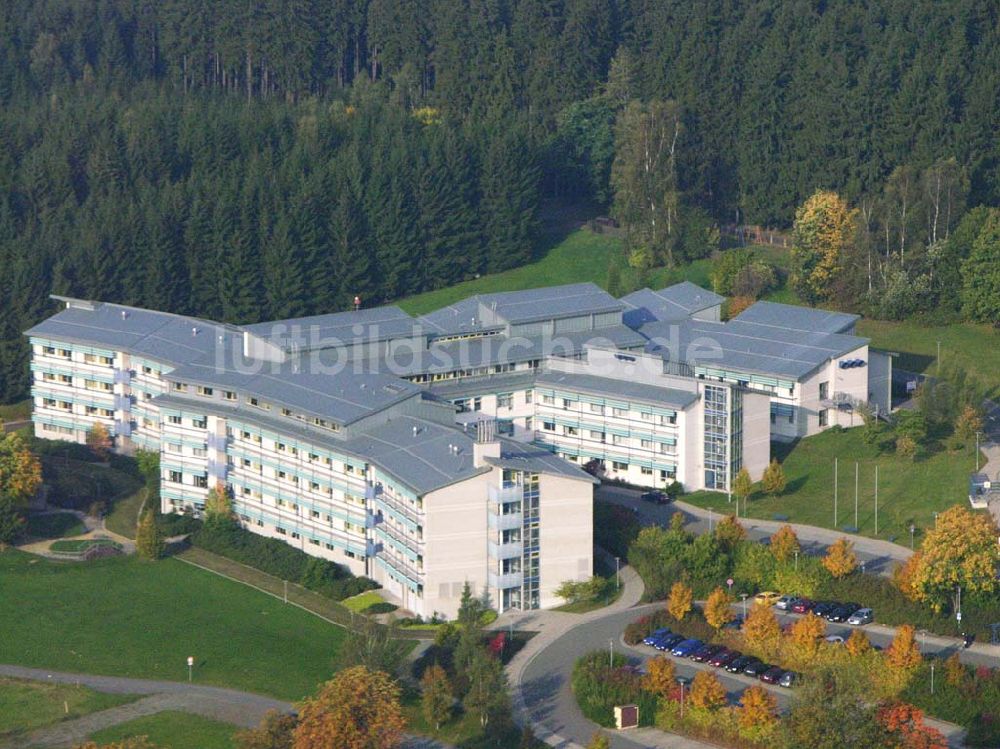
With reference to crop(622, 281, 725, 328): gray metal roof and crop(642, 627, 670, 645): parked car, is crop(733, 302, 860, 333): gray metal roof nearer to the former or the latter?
crop(622, 281, 725, 328): gray metal roof

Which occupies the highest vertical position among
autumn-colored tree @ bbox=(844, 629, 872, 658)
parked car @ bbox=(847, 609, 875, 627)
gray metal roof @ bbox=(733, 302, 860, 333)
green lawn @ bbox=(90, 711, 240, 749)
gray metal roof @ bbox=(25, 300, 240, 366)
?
gray metal roof @ bbox=(25, 300, 240, 366)

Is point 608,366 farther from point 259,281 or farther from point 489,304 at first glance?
point 259,281

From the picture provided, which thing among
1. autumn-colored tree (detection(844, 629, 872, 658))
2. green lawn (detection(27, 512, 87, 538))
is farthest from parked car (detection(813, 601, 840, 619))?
green lawn (detection(27, 512, 87, 538))

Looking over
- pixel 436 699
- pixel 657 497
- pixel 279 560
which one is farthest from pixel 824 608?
pixel 279 560

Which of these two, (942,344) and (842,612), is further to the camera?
(942,344)

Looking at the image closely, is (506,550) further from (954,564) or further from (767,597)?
(954,564)

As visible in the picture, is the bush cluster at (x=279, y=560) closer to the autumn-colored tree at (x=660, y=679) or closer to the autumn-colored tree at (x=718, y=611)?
the autumn-colored tree at (x=718, y=611)

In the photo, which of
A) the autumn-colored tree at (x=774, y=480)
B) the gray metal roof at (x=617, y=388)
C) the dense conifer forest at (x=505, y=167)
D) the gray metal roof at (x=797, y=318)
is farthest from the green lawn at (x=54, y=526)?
the gray metal roof at (x=797, y=318)
